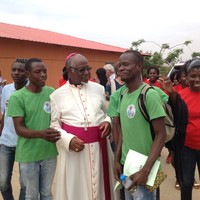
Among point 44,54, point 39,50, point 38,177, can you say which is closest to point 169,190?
point 38,177

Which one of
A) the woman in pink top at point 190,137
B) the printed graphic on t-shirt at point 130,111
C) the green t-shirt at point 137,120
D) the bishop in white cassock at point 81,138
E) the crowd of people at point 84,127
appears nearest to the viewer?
the green t-shirt at point 137,120

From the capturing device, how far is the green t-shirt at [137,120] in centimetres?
213

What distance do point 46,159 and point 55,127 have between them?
1.36 ft

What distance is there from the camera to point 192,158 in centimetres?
312

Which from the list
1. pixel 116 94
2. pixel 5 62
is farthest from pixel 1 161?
pixel 5 62

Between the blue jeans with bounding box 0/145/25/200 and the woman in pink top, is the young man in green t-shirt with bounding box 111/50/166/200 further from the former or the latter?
the blue jeans with bounding box 0/145/25/200

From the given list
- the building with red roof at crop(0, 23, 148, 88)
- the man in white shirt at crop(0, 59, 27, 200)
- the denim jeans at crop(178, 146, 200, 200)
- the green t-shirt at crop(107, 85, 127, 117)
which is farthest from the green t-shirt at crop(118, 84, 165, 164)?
the building with red roof at crop(0, 23, 148, 88)

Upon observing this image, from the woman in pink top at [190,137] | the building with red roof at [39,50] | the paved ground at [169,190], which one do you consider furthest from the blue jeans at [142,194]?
the building with red roof at [39,50]

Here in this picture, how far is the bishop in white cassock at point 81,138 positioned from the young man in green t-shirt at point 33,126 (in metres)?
0.16

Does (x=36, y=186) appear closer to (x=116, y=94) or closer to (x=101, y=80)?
(x=116, y=94)

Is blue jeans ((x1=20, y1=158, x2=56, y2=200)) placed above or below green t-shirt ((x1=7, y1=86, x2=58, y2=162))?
below

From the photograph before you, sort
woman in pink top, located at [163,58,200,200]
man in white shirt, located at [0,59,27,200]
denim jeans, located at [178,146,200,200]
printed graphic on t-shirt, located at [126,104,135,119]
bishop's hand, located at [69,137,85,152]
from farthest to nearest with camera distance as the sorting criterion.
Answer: man in white shirt, located at [0,59,27,200] < denim jeans, located at [178,146,200,200] < woman in pink top, located at [163,58,200,200] < bishop's hand, located at [69,137,85,152] < printed graphic on t-shirt, located at [126,104,135,119]

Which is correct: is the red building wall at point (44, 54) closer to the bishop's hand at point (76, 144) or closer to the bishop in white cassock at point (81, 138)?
the bishop in white cassock at point (81, 138)

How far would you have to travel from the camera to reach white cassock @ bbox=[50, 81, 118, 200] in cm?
268
